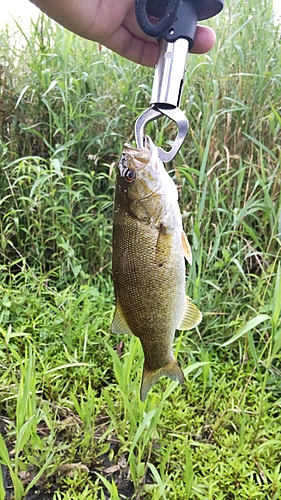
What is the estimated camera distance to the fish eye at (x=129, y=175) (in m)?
1.11

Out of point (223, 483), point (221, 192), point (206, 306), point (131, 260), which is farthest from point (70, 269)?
point (131, 260)

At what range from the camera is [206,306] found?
7.72 ft

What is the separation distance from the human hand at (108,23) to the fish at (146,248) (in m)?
0.65

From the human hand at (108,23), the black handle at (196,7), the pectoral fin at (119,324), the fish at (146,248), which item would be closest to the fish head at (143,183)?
the fish at (146,248)

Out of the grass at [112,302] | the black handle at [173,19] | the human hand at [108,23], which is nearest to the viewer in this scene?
the black handle at [173,19]

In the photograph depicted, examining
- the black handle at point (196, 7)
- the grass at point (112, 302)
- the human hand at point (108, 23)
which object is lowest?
the grass at point (112, 302)

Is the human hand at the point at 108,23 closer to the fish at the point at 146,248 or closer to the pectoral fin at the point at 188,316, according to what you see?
the fish at the point at 146,248

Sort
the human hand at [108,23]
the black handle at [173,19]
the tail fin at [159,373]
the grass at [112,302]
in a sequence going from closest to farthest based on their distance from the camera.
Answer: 1. the black handle at [173,19]
2. the tail fin at [159,373]
3. the human hand at [108,23]
4. the grass at [112,302]

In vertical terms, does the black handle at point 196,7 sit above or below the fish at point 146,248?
above

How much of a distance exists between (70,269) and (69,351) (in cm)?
61

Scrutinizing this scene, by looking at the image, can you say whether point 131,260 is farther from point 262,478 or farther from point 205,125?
point 205,125

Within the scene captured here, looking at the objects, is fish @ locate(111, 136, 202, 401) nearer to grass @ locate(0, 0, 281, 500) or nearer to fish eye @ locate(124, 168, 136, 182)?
fish eye @ locate(124, 168, 136, 182)

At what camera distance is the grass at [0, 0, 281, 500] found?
1778 millimetres

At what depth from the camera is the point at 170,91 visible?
1.06 metres
